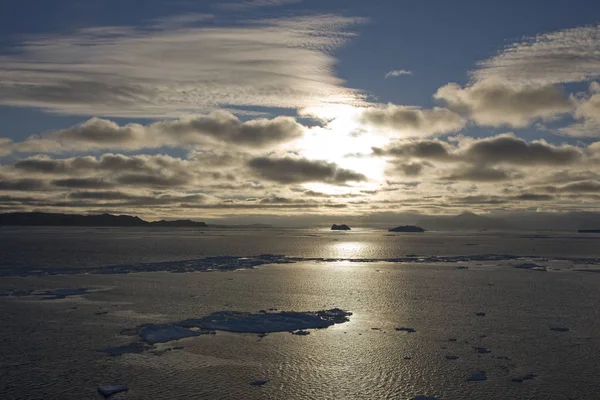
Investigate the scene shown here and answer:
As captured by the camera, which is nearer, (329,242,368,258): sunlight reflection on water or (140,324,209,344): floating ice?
(140,324,209,344): floating ice

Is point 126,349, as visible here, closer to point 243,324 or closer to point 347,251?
point 243,324

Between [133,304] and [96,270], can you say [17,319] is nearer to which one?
[133,304]

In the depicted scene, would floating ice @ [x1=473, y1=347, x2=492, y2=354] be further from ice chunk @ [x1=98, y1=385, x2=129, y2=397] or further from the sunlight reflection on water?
the sunlight reflection on water

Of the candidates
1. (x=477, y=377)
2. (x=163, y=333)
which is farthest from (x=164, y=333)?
(x=477, y=377)

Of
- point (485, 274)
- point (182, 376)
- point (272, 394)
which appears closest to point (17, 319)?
point (182, 376)

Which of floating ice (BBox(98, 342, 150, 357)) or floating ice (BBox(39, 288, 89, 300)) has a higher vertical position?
floating ice (BBox(39, 288, 89, 300))

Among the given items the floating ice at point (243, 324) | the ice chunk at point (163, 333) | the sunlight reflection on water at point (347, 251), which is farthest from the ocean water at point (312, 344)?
the sunlight reflection on water at point (347, 251)

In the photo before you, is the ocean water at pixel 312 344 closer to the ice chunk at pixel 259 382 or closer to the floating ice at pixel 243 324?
the ice chunk at pixel 259 382

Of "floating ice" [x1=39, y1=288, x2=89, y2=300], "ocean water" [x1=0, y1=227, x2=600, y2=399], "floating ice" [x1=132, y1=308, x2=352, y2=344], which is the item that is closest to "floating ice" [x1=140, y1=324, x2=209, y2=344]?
"floating ice" [x1=132, y1=308, x2=352, y2=344]
